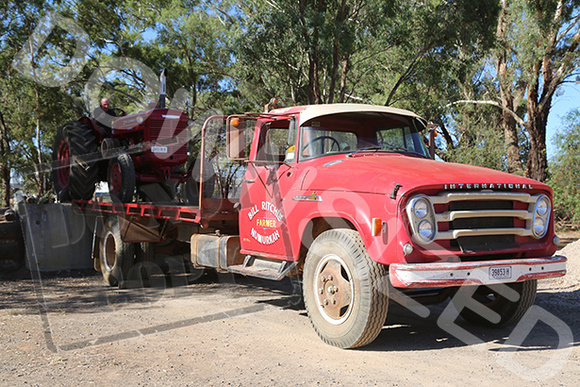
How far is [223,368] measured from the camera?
4.69m

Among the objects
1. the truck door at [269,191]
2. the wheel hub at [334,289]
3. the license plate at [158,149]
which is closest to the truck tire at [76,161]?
the license plate at [158,149]

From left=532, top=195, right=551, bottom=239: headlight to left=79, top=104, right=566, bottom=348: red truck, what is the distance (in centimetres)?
2

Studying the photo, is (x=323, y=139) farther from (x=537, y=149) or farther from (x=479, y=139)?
(x=479, y=139)

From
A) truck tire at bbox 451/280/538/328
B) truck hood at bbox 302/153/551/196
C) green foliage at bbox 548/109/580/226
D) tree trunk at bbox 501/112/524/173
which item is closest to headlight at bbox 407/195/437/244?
truck hood at bbox 302/153/551/196

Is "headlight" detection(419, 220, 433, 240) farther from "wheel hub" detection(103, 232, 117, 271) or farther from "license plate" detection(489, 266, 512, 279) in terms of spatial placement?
"wheel hub" detection(103, 232, 117, 271)

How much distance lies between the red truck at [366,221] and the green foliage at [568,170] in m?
13.7

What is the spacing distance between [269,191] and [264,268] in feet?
2.99

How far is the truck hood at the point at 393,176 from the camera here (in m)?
4.96

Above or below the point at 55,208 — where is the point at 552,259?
below

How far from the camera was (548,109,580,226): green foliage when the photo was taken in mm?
18500

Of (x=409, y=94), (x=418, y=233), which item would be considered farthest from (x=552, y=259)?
(x=409, y=94)

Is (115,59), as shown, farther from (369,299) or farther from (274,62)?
(369,299)

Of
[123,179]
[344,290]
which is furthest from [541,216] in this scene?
[123,179]

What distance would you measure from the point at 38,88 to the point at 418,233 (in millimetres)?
26212
